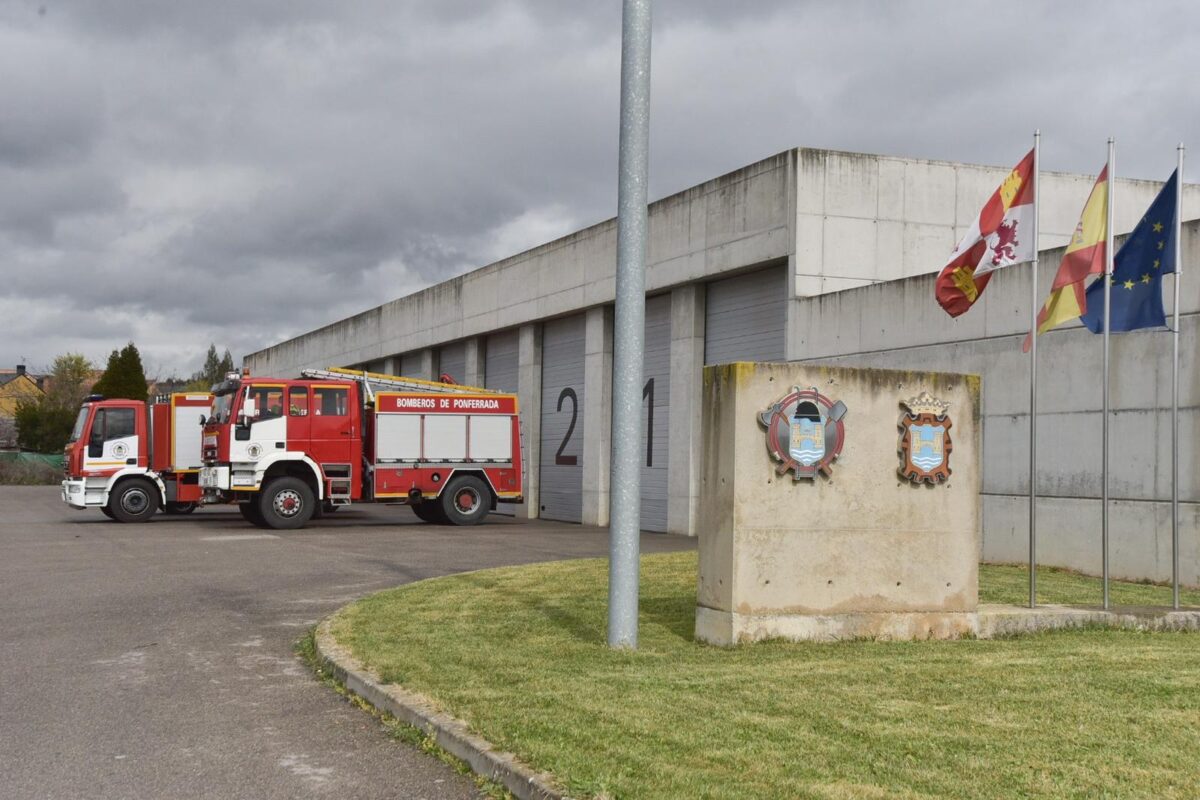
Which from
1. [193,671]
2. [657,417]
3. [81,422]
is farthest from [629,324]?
[81,422]

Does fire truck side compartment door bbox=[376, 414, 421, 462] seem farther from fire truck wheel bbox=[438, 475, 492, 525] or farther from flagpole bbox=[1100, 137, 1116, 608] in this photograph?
flagpole bbox=[1100, 137, 1116, 608]

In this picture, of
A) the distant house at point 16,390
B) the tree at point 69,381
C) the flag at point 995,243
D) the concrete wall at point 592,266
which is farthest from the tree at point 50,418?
the flag at point 995,243

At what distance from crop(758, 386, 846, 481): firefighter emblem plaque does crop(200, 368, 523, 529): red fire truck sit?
17.3 m

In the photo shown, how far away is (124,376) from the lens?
85.6m

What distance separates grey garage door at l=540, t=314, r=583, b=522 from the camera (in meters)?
31.2

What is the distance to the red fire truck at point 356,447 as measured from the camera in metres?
25.2

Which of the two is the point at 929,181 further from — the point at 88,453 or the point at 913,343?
the point at 88,453

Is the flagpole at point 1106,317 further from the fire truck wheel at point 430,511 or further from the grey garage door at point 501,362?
the grey garage door at point 501,362

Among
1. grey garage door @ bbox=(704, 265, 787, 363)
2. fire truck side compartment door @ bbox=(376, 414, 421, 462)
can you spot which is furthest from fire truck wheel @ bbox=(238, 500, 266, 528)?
grey garage door @ bbox=(704, 265, 787, 363)

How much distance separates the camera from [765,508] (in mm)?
9586

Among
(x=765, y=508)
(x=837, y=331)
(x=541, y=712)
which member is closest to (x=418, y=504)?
(x=837, y=331)

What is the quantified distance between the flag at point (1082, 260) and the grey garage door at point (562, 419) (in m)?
19.8

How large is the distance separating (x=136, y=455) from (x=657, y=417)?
11.3 m

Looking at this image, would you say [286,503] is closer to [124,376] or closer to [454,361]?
[454,361]
